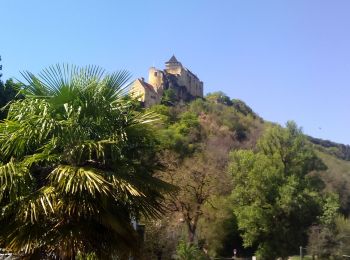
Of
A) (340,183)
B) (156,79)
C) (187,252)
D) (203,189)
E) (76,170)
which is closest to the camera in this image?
(76,170)

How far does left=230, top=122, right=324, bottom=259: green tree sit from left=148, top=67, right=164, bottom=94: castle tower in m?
75.5

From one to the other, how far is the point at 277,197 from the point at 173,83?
87.1 m

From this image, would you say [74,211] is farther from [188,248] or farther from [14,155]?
[188,248]

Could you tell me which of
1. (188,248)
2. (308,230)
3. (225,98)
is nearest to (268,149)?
(308,230)

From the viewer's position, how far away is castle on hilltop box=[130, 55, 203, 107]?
366ft

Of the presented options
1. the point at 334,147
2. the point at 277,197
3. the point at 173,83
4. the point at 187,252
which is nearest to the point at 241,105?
the point at 173,83

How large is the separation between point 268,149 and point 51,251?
3973cm

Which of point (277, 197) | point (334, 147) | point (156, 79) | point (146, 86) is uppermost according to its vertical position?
point (156, 79)

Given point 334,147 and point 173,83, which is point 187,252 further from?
point 334,147

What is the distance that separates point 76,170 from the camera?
6914 millimetres

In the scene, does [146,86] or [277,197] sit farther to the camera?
[146,86]

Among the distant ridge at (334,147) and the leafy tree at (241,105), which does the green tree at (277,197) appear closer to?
the distant ridge at (334,147)

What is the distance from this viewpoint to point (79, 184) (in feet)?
21.9

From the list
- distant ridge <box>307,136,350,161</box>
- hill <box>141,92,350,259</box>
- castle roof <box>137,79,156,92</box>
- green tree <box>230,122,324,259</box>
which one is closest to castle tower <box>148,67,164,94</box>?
castle roof <box>137,79,156,92</box>
